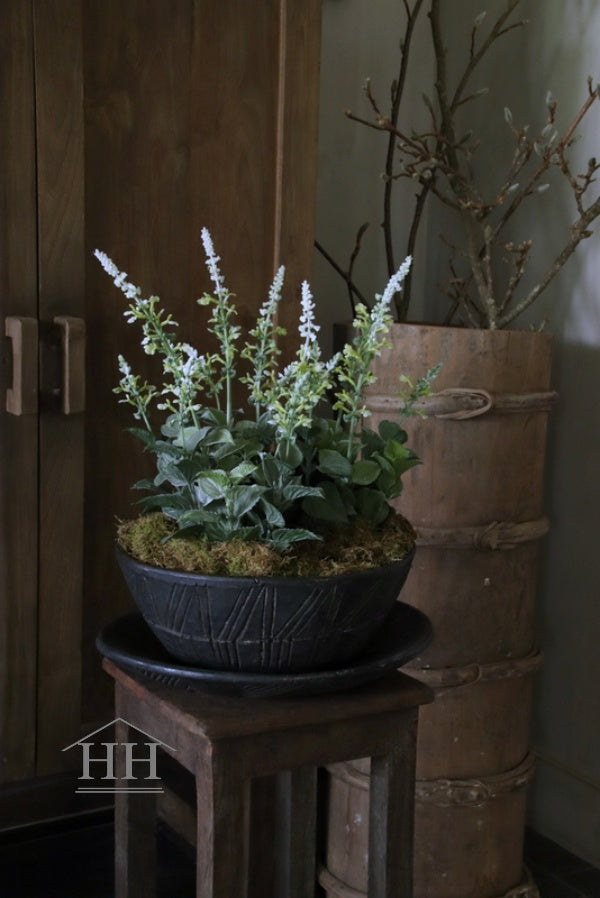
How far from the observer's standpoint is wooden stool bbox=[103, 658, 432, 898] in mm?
1172

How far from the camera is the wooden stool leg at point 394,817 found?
Answer: 4.33 feet

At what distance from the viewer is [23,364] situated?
169 centimetres

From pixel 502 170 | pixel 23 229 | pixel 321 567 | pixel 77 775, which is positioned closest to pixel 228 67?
pixel 23 229

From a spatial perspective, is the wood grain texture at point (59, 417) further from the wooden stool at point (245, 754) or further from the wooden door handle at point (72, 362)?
the wooden stool at point (245, 754)

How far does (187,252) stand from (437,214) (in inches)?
34.3

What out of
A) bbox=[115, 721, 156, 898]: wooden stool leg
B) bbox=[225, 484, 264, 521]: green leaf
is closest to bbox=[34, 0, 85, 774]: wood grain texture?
bbox=[115, 721, 156, 898]: wooden stool leg

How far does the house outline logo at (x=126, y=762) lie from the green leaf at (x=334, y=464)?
381 millimetres

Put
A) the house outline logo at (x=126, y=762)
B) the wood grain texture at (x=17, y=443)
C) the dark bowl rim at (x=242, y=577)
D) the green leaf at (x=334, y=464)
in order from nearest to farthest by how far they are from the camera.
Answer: the dark bowl rim at (x=242, y=577)
the green leaf at (x=334, y=464)
the house outline logo at (x=126, y=762)
the wood grain texture at (x=17, y=443)

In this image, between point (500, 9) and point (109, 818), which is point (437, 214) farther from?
point (109, 818)

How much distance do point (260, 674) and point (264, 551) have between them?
143 millimetres

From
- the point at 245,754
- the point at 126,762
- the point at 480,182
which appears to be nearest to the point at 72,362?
the point at 126,762

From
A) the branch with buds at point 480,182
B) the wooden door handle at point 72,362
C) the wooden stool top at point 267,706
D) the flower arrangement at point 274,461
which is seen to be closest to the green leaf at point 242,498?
the flower arrangement at point 274,461

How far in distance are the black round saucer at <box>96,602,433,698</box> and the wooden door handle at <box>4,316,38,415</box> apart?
0.48m

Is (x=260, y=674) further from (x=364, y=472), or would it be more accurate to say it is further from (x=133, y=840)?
(x=133, y=840)
